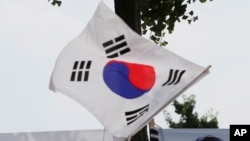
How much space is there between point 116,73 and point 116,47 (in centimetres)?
28

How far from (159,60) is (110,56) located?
1.62 feet

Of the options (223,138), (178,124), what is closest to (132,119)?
(223,138)

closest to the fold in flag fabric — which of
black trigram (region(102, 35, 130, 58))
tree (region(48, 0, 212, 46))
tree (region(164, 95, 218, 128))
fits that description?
black trigram (region(102, 35, 130, 58))

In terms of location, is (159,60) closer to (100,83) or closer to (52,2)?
(100,83)

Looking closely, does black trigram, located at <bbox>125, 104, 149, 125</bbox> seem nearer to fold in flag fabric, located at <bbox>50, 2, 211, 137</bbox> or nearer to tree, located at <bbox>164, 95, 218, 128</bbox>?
fold in flag fabric, located at <bbox>50, 2, 211, 137</bbox>

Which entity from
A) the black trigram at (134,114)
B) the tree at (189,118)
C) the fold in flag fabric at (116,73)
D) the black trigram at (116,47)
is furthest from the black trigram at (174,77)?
the tree at (189,118)

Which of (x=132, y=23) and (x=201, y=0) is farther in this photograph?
(x=201, y=0)

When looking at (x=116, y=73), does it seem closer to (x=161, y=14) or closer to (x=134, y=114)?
(x=134, y=114)

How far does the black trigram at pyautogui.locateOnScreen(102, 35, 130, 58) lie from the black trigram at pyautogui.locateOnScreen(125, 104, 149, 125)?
66cm

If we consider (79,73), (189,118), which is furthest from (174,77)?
(189,118)

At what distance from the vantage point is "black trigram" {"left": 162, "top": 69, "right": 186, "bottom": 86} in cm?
731

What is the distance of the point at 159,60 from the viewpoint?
7613mm

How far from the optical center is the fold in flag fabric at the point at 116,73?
7.29 m

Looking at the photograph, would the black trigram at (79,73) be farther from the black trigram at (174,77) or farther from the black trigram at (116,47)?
the black trigram at (174,77)
